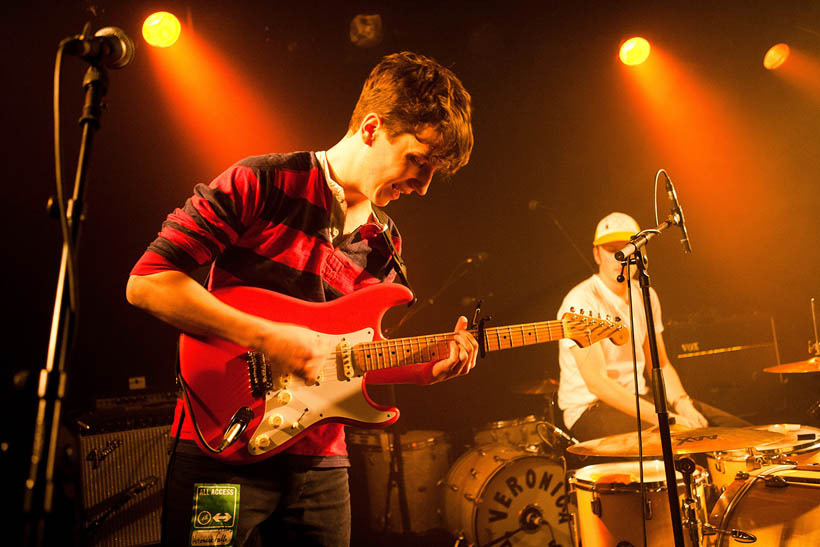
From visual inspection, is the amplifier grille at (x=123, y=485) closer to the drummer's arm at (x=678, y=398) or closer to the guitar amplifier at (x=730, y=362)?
the drummer's arm at (x=678, y=398)

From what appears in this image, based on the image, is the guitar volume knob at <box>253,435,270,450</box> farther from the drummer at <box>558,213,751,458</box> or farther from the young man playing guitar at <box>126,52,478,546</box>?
the drummer at <box>558,213,751,458</box>

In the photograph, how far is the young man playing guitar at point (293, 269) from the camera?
5.70 feet

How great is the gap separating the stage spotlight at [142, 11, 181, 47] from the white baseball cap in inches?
154

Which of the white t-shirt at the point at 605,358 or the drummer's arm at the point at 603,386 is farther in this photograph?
the white t-shirt at the point at 605,358

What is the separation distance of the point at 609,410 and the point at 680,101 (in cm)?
351

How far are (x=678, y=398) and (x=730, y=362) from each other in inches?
34.2

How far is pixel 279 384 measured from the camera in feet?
6.38

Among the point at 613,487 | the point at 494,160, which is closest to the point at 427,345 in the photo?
the point at 613,487

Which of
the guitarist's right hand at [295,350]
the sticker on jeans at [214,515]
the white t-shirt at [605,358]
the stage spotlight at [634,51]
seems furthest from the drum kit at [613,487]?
the stage spotlight at [634,51]

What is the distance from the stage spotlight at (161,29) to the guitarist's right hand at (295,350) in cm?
336

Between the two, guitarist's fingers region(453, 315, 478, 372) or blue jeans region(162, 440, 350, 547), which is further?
guitarist's fingers region(453, 315, 478, 372)

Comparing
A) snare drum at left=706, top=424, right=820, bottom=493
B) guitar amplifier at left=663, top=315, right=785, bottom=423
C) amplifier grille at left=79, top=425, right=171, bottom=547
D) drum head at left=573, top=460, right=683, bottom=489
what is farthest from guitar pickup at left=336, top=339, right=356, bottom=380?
guitar amplifier at left=663, top=315, right=785, bottom=423

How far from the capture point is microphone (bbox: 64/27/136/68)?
1.41 metres

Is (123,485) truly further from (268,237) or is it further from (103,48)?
(103,48)
